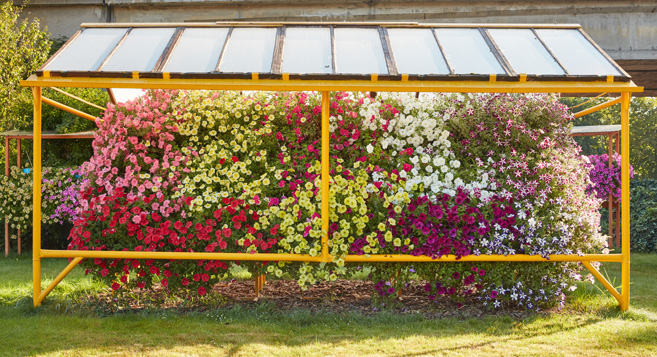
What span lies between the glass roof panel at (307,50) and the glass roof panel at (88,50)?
1.66 metres

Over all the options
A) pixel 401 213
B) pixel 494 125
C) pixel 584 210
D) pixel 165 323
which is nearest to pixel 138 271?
pixel 165 323

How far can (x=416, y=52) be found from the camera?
5047 mm

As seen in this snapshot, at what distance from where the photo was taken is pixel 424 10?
1581 cm

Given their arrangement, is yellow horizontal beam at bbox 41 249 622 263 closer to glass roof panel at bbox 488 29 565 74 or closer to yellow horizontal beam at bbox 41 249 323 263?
yellow horizontal beam at bbox 41 249 323 263

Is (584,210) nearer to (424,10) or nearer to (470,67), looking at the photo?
(470,67)

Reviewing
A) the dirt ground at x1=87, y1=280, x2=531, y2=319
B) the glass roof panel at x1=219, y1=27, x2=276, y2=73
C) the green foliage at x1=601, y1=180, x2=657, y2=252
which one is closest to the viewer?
the glass roof panel at x1=219, y1=27, x2=276, y2=73

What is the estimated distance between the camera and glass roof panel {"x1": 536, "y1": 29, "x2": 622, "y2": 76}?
4.71 m

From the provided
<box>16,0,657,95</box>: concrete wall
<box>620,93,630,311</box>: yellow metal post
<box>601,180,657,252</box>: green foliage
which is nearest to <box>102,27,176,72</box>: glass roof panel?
<box>620,93,630,311</box>: yellow metal post

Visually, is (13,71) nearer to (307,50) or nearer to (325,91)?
(307,50)

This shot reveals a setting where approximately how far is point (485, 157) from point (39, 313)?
4544mm

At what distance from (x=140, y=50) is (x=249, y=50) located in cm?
101

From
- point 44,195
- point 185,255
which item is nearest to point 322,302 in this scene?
point 185,255

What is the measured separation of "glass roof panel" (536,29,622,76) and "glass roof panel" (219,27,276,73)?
2.68 metres

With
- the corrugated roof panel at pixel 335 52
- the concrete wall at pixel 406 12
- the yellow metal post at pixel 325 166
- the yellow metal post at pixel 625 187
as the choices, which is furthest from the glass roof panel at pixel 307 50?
the concrete wall at pixel 406 12
